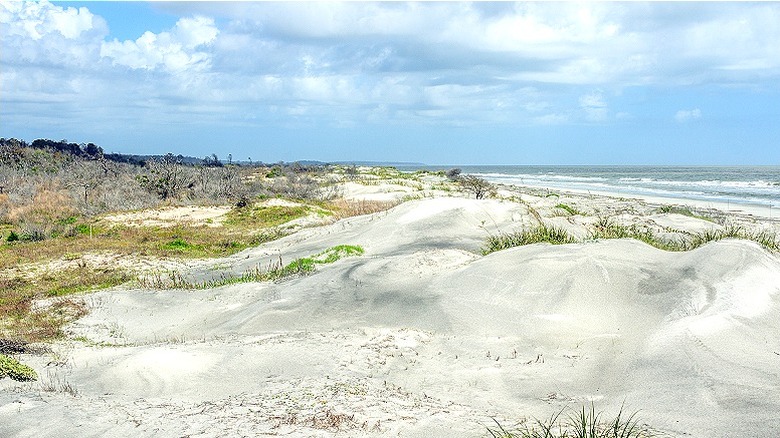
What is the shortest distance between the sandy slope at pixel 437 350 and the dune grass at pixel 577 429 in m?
0.24

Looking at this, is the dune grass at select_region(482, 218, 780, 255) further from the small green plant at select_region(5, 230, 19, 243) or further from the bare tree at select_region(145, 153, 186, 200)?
the bare tree at select_region(145, 153, 186, 200)

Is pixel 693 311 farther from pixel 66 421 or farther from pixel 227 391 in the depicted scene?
pixel 66 421

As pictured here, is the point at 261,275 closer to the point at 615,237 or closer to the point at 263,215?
the point at 615,237

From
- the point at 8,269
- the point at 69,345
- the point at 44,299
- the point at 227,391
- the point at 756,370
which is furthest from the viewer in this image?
the point at 8,269

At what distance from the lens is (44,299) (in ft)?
44.5

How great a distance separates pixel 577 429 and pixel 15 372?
652cm

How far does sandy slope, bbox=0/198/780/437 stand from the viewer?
236 inches

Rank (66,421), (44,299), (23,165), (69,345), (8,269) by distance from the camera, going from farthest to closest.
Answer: (23,165), (8,269), (44,299), (69,345), (66,421)

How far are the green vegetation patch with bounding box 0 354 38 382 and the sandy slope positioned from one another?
12.1 inches

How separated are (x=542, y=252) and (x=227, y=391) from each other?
6.15m

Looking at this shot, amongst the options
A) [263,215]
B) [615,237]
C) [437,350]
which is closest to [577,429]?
[437,350]

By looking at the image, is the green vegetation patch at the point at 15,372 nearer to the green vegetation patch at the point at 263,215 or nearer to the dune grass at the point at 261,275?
the dune grass at the point at 261,275

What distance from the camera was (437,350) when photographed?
844 cm

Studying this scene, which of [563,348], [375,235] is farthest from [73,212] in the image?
[563,348]
